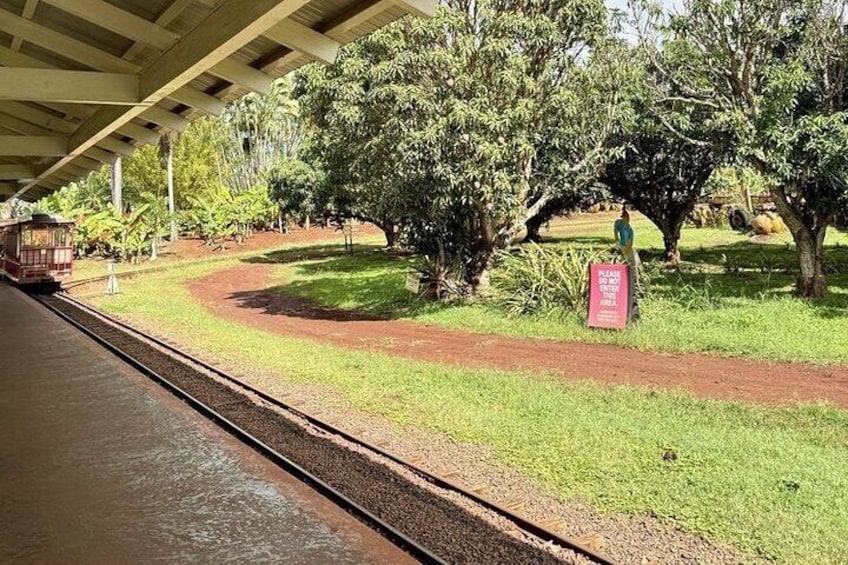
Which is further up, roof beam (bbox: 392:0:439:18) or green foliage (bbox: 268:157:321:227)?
green foliage (bbox: 268:157:321:227)

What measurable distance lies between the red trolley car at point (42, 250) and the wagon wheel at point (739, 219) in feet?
92.4

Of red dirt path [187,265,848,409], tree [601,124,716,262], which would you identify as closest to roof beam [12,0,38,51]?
red dirt path [187,265,848,409]

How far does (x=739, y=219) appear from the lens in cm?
3212

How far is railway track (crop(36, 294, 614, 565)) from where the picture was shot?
4.96 m

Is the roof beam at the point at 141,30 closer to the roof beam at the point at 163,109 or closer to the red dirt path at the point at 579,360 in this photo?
the roof beam at the point at 163,109

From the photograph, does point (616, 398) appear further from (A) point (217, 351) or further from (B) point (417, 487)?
(A) point (217, 351)

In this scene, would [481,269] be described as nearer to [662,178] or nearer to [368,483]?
[662,178]

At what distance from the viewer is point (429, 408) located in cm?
875

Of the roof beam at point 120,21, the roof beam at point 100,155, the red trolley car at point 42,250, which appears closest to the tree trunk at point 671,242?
the roof beam at point 100,155

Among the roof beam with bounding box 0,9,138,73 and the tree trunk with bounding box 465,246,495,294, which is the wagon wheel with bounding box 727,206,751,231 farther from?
the roof beam with bounding box 0,9,138,73

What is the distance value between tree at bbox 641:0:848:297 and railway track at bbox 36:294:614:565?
34.4ft

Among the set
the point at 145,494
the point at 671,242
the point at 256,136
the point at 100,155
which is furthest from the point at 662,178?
the point at 256,136

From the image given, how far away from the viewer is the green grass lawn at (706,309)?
40.1 ft

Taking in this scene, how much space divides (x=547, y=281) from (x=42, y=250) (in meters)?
20.7
